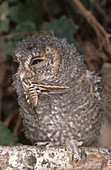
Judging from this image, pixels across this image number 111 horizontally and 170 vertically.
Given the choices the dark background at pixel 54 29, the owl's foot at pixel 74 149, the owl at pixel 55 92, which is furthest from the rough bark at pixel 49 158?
the dark background at pixel 54 29

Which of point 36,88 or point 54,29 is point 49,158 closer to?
point 36,88

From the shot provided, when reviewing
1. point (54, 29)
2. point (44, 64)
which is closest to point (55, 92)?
point (44, 64)

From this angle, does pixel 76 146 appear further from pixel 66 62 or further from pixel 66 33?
pixel 66 33

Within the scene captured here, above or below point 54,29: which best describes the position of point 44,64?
below

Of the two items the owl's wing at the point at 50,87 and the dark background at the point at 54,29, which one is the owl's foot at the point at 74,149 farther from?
the dark background at the point at 54,29

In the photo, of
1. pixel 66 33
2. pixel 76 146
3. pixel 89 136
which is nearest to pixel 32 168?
pixel 76 146

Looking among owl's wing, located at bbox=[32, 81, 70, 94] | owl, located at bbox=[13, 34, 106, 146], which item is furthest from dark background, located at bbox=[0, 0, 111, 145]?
owl's wing, located at bbox=[32, 81, 70, 94]
